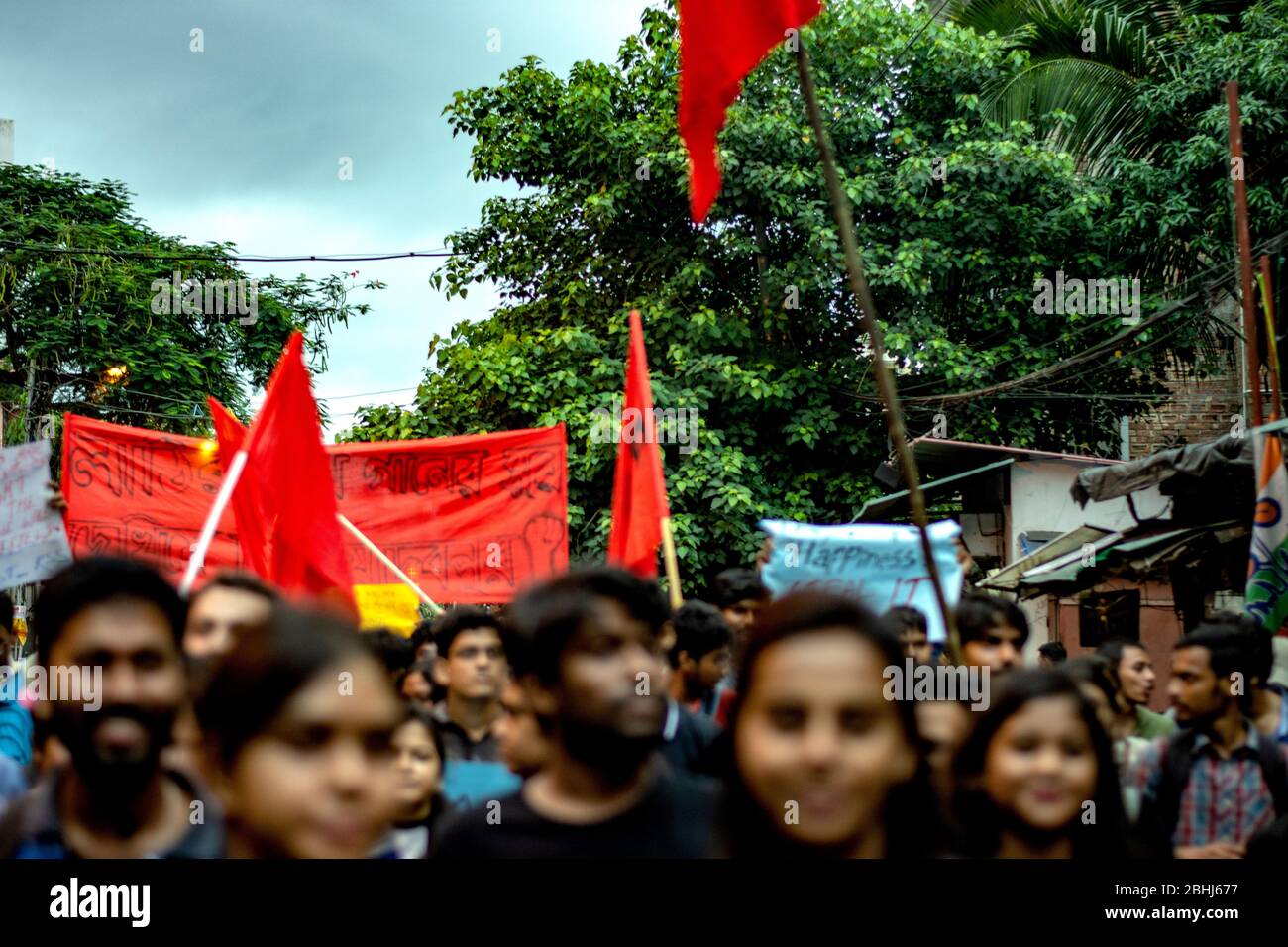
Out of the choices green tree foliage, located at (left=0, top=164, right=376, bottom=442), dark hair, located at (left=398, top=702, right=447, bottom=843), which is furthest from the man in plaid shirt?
green tree foliage, located at (left=0, top=164, right=376, bottom=442)

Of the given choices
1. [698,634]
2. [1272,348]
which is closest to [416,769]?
[698,634]

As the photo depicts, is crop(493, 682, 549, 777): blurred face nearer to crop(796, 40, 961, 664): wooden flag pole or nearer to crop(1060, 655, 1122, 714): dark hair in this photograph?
crop(796, 40, 961, 664): wooden flag pole

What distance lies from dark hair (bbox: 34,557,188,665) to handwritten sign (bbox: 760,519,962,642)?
11.0 feet

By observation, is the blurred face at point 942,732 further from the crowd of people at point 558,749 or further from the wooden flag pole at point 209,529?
the wooden flag pole at point 209,529

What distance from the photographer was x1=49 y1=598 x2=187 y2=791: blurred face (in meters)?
2.40

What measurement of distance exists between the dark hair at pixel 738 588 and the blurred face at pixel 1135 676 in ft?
4.72

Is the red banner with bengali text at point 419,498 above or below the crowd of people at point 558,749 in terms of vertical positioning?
above

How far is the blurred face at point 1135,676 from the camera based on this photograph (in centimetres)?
552

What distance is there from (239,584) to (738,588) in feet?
8.85

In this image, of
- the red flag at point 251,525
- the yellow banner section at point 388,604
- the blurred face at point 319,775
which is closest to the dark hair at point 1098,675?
the blurred face at point 319,775

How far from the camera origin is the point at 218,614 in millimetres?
3143

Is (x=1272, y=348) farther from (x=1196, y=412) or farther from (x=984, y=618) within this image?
(x=1196, y=412)
